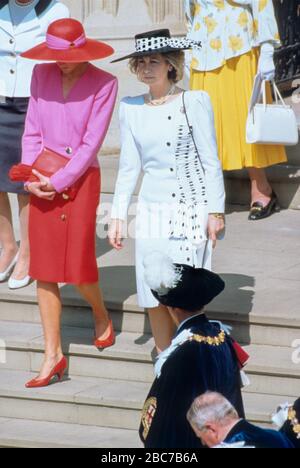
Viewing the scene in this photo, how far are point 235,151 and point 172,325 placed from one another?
2.82m

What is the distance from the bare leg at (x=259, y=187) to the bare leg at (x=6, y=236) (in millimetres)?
1881

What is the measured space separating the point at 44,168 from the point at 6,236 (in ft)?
4.58

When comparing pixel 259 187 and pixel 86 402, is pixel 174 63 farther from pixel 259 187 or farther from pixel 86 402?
pixel 259 187

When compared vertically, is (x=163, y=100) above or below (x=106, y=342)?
above

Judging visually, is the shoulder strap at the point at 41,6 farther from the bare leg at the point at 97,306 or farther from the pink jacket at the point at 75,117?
the bare leg at the point at 97,306

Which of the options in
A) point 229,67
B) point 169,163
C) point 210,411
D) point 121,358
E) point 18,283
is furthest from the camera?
point 229,67

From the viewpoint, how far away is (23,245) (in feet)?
30.0

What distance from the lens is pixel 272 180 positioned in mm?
10727

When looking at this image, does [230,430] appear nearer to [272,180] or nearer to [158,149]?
[158,149]

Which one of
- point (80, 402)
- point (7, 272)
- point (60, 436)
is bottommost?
point (60, 436)

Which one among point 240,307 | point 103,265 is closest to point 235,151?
point 103,265

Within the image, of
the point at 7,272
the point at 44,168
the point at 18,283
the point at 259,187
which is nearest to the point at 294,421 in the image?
the point at 44,168

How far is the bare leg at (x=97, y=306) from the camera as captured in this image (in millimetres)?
8219
